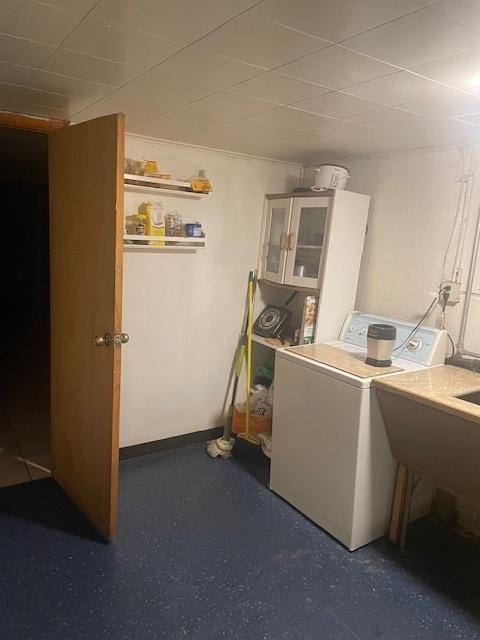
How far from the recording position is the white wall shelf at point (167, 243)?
2500mm

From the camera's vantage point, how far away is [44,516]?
89.8 inches

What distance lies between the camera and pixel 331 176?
2.64m

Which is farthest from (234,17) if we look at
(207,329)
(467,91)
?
(207,329)

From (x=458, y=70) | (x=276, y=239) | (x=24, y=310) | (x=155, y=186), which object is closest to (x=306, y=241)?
(x=276, y=239)

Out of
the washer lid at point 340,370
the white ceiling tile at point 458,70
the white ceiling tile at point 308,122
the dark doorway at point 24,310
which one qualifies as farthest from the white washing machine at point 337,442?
the dark doorway at point 24,310

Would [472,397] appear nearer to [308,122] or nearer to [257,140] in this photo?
[308,122]

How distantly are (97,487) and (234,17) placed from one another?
1923 millimetres

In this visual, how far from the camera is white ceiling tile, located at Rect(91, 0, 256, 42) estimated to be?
42.6 inches

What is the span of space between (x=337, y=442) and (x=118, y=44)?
1.81 metres

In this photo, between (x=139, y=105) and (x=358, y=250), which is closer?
(x=139, y=105)

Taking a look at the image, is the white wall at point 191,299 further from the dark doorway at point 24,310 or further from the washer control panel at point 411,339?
the washer control panel at point 411,339

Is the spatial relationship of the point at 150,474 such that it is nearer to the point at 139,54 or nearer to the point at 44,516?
the point at 44,516

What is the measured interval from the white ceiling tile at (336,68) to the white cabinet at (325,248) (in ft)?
3.54

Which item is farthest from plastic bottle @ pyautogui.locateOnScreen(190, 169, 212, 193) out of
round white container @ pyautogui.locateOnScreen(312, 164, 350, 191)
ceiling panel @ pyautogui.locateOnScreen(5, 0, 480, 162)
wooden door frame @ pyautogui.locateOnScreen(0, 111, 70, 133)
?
wooden door frame @ pyautogui.locateOnScreen(0, 111, 70, 133)
